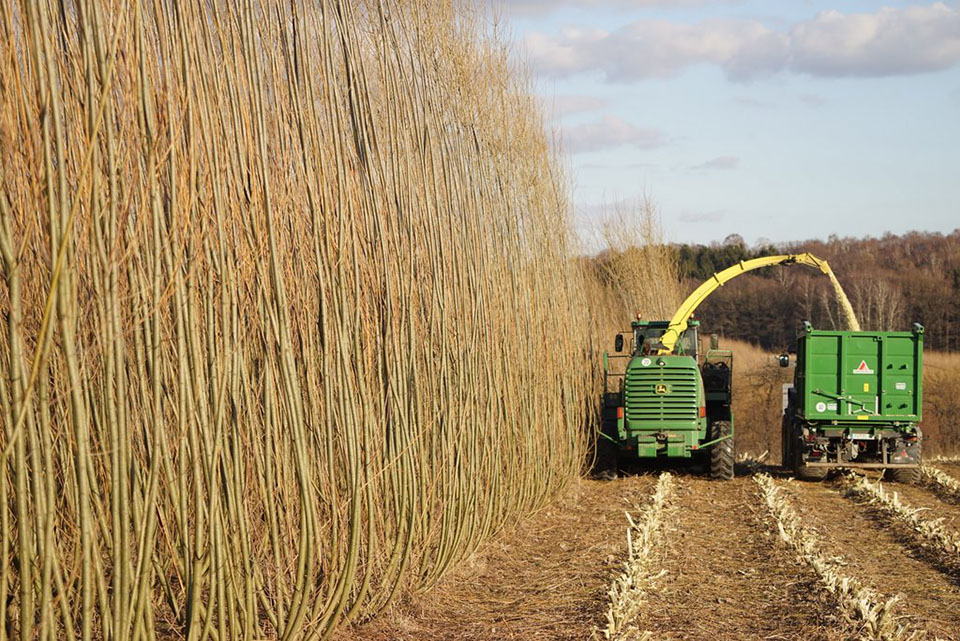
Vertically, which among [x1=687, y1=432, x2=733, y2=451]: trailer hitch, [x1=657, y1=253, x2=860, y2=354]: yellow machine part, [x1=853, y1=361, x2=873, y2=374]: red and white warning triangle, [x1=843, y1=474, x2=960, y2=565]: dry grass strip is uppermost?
[x1=657, y1=253, x2=860, y2=354]: yellow machine part

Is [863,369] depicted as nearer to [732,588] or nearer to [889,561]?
[889,561]

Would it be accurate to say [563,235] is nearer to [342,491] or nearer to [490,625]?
[490,625]

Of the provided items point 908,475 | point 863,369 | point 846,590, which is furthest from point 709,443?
point 846,590

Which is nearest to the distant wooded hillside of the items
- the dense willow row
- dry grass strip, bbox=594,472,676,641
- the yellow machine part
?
the yellow machine part

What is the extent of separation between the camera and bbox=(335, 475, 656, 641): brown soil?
18.7 feet

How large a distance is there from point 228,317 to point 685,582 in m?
4.84

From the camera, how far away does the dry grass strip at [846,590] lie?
582 cm

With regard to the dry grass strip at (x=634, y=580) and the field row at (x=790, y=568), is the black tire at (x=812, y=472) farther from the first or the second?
the dry grass strip at (x=634, y=580)

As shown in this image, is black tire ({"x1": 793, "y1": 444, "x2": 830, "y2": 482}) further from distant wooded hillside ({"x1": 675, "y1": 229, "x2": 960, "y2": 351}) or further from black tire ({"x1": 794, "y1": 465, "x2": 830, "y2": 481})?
distant wooded hillside ({"x1": 675, "y1": 229, "x2": 960, "y2": 351})

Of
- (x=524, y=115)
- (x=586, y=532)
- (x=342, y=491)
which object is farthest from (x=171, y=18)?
(x=586, y=532)

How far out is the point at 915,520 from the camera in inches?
407

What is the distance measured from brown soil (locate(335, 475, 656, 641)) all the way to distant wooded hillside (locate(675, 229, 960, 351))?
94.7ft

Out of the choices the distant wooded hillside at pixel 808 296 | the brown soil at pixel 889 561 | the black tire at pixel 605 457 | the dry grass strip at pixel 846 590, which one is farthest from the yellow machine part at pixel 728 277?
the distant wooded hillside at pixel 808 296

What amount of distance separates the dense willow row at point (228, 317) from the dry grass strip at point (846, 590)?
232cm
